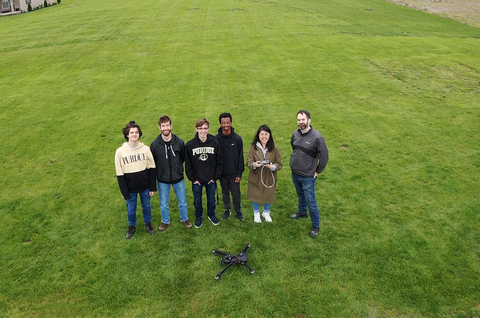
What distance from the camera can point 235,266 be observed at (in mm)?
5398

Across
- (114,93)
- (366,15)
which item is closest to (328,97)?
(114,93)

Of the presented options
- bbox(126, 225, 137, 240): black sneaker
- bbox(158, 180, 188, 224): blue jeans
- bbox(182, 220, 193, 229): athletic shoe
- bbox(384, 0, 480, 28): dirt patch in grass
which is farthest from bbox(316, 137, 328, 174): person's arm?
bbox(384, 0, 480, 28): dirt patch in grass

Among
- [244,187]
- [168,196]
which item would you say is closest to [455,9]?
[244,187]

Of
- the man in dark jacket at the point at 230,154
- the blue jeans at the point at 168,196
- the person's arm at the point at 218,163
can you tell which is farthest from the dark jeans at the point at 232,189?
the blue jeans at the point at 168,196

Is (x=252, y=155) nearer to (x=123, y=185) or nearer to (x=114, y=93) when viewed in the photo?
(x=123, y=185)

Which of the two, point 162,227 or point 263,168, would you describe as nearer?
point 263,168

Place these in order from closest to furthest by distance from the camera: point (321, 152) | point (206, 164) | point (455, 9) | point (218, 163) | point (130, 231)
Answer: point (321, 152) < point (206, 164) < point (218, 163) < point (130, 231) < point (455, 9)

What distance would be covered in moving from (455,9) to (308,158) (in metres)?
51.7

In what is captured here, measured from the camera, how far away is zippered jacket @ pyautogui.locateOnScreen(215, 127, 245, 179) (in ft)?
19.5

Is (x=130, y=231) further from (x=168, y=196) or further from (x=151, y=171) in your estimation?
(x=151, y=171)

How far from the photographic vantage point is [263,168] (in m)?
6.18

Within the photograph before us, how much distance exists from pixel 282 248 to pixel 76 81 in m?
16.1

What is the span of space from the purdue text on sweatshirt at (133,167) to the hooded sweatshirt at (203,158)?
29.1 inches

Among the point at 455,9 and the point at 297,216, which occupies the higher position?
the point at 455,9
